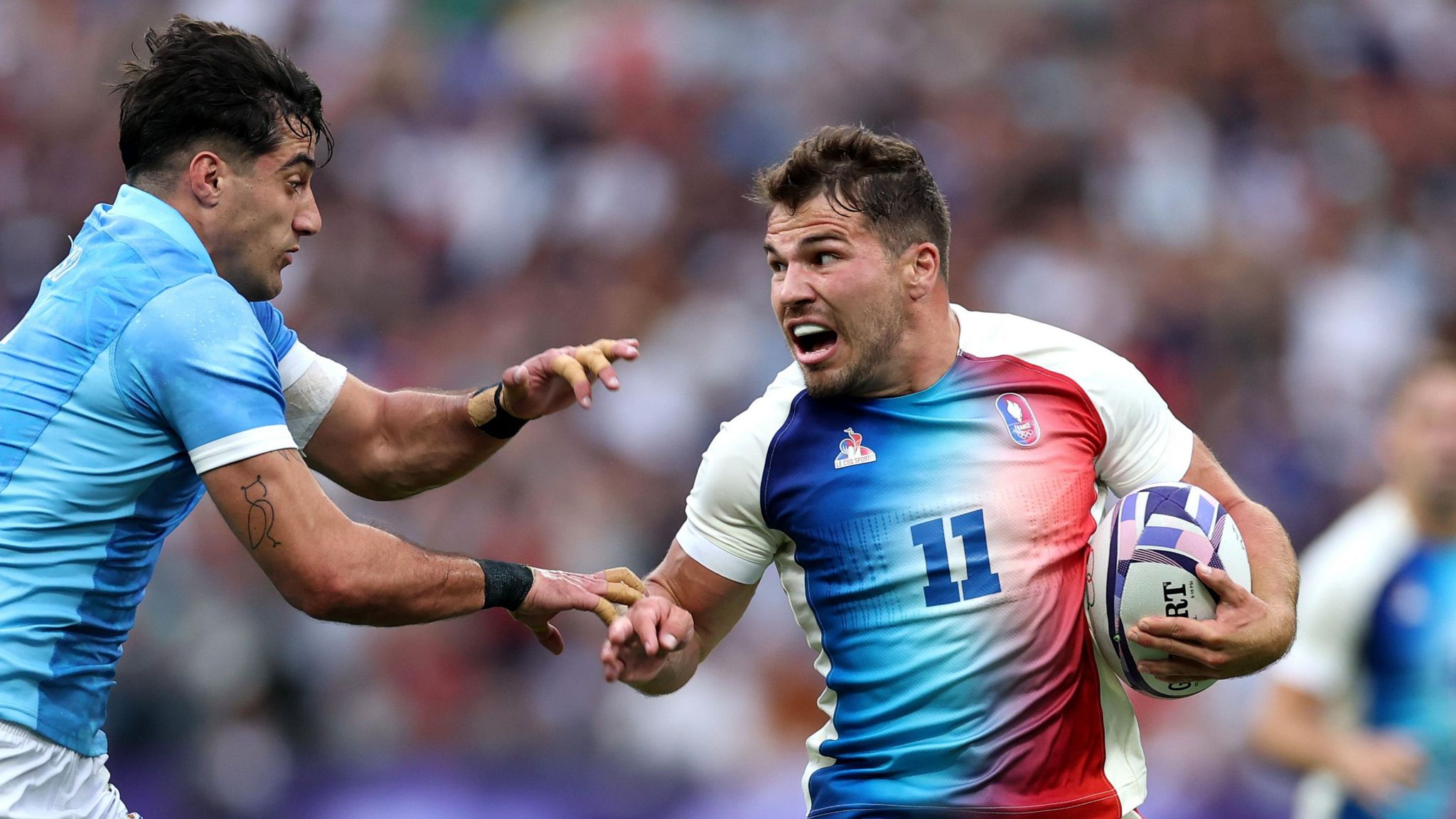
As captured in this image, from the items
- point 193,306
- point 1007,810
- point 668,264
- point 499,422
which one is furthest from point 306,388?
point 668,264

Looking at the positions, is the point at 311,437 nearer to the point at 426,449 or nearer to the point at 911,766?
the point at 426,449

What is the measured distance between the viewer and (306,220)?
4414 mm

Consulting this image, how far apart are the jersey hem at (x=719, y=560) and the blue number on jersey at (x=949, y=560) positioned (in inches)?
19.0

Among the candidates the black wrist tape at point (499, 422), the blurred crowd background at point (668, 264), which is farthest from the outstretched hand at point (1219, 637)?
the blurred crowd background at point (668, 264)

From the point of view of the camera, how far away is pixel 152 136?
4.20 meters

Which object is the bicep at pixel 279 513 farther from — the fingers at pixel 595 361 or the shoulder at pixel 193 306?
the fingers at pixel 595 361

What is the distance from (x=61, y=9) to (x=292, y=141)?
858 centimetres

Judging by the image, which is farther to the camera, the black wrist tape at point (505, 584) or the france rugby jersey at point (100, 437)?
the black wrist tape at point (505, 584)

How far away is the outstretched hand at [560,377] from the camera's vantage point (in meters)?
4.47

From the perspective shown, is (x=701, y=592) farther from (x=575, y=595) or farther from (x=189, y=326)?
(x=189, y=326)

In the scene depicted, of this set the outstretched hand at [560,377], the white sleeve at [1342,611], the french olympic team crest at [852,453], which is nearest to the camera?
the french olympic team crest at [852,453]

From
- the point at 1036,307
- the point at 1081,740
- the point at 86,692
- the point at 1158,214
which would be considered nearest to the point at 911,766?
the point at 1081,740

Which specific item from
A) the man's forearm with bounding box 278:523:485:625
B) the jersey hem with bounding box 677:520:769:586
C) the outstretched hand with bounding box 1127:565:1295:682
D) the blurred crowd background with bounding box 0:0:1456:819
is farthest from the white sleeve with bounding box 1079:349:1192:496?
the blurred crowd background with bounding box 0:0:1456:819

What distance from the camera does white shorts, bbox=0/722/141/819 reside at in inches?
148
